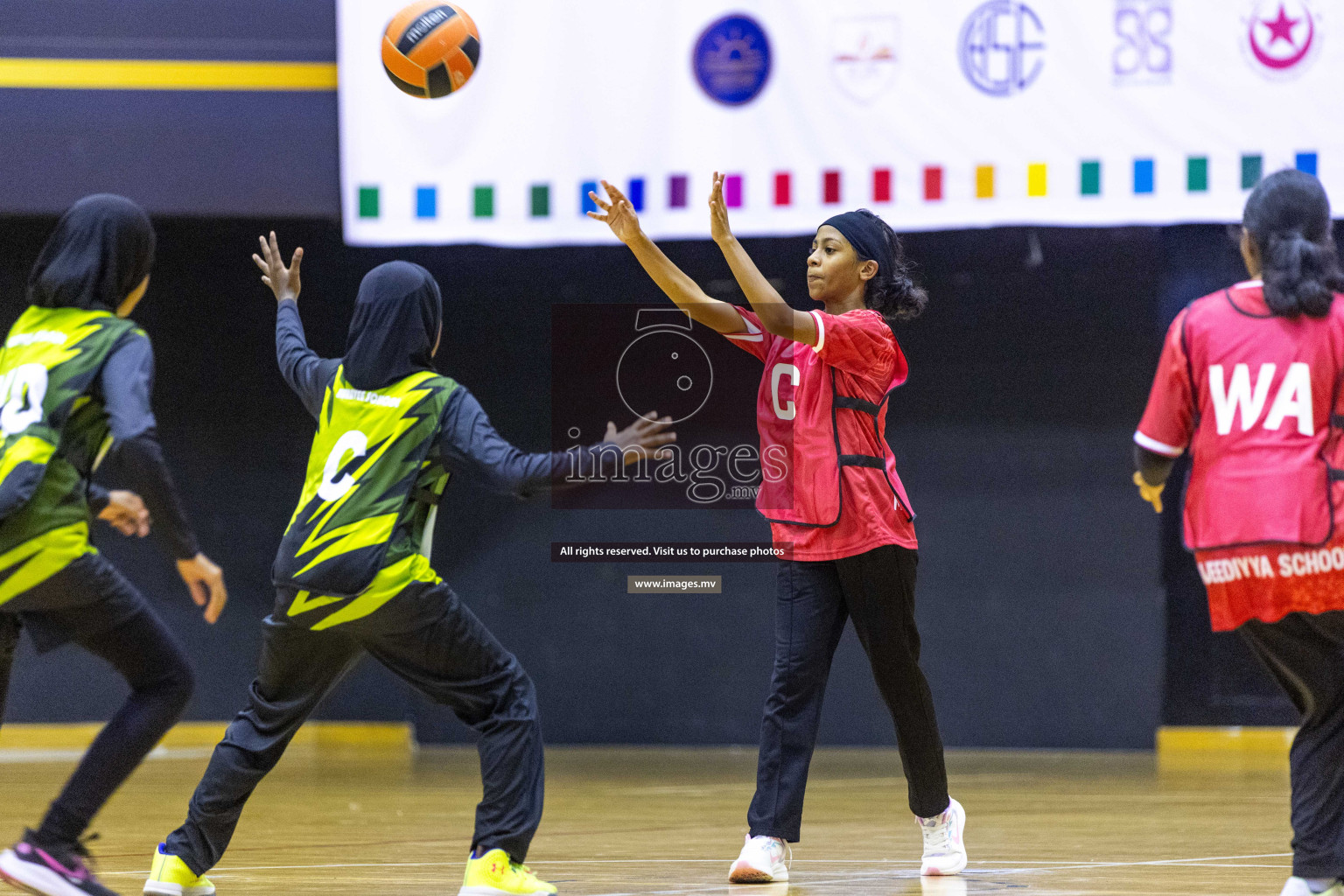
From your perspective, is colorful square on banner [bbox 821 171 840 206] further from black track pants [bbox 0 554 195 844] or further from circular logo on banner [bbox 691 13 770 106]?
black track pants [bbox 0 554 195 844]

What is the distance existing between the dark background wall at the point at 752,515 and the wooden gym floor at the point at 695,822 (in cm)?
36

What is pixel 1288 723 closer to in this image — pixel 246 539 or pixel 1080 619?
pixel 1080 619

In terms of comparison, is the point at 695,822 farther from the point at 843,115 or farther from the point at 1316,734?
the point at 843,115

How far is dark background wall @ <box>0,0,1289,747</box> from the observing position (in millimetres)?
7355

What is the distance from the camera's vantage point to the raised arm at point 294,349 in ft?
10.9

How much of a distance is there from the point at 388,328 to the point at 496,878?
3.95 ft

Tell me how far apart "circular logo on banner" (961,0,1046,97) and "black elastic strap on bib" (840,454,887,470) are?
3.03m

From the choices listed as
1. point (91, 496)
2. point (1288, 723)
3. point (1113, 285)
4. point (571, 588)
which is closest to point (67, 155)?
point (571, 588)

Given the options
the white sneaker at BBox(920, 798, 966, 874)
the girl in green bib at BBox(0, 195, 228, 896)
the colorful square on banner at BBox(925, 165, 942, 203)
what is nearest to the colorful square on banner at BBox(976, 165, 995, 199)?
the colorful square on banner at BBox(925, 165, 942, 203)

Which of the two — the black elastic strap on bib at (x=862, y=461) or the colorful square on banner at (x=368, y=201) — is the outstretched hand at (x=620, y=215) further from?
the colorful square on banner at (x=368, y=201)

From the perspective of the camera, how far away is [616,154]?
20.6 ft

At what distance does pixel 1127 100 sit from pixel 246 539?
490cm

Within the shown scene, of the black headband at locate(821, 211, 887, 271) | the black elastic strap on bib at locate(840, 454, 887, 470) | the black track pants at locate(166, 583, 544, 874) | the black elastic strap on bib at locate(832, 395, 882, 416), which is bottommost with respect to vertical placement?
the black track pants at locate(166, 583, 544, 874)

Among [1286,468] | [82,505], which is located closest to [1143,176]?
[1286,468]
